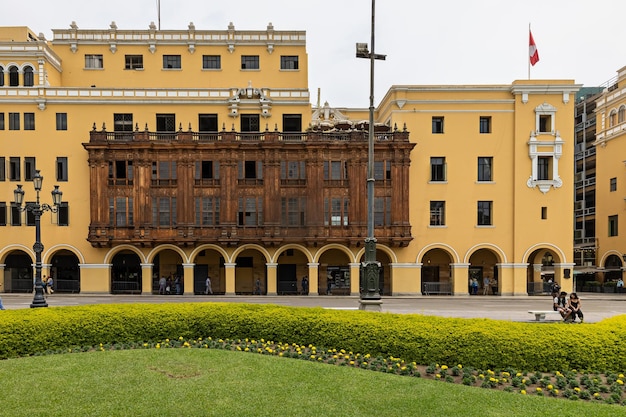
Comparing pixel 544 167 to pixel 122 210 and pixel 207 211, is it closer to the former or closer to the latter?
pixel 207 211

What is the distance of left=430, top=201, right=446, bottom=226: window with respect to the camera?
35000 mm

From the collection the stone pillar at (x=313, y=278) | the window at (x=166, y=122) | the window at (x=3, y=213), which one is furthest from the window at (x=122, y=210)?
the stone pillar at (x=313, y=278)

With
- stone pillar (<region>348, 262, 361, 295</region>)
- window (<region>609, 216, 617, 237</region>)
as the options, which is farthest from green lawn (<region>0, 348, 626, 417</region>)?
window (<region>609, 216, 617, 237</region>)

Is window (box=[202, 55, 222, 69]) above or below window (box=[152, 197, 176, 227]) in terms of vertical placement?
above

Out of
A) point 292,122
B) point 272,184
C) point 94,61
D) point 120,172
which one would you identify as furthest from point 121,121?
point 292,122

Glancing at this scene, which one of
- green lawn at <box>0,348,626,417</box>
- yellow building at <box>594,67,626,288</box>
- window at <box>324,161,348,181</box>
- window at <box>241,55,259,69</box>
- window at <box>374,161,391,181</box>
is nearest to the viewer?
green lawn at <box>0,348,626,417</box>

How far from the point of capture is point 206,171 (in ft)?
113

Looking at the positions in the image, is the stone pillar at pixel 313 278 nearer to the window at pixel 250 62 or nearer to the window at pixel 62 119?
the window at pixel 250 62

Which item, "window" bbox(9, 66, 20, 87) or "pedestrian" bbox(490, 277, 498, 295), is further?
"pedestrian" bbox(490, 277, 498, 295)

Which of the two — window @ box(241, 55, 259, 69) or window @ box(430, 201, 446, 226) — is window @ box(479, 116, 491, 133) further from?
window @ box(241, 55, 259, 69)

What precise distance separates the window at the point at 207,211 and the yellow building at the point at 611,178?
38.0 metres

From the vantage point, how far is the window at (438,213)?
115 feet

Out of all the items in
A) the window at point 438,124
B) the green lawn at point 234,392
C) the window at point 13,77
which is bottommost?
the green lawn at point 234,392

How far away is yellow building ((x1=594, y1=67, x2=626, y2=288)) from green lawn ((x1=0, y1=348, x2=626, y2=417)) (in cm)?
4345
